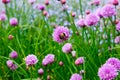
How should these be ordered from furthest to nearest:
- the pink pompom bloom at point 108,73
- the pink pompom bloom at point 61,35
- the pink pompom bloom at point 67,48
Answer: the pink pompom bloom at point 67,48 → the pink pompom bloom at point 61,35 → the pink pompom bloom at point 108,73

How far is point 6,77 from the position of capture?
257 centimetres

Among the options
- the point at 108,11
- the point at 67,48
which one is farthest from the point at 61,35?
the point at 108,11

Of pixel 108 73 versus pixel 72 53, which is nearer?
pixel 108 73

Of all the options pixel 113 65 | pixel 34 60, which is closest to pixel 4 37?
pixel 34 60

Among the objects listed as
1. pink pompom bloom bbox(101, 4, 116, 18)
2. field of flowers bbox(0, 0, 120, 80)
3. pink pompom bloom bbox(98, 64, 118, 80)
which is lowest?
field of flowers bbox(0, 0, 120, 80)

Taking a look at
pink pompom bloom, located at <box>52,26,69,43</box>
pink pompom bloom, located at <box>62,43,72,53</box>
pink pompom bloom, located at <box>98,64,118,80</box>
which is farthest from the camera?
pink pompom bloom, located at <box>62,43,72,53</box>

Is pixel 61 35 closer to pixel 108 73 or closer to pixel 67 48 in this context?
pixel 67 48

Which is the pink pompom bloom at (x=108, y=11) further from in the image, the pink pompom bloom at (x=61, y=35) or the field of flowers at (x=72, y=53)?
the pink pompom bloom at (x=61, y=35)

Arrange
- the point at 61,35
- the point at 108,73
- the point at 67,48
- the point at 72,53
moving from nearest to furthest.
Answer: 1. the point at 108,73
2. the point at 61,35
3. the point at 67,48
4. the point at 72,53

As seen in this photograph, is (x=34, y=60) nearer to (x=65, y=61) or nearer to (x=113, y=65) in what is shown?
(x=113, y=65)

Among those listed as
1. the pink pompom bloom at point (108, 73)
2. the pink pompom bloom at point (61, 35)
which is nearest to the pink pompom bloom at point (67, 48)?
the pink pompom bloom at point (61, 35)

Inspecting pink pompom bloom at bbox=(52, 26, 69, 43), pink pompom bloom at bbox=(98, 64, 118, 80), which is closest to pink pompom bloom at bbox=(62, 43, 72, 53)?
pink pompom bloom at bbox=(52, 26, 69, 43)

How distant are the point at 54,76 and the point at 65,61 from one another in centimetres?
12

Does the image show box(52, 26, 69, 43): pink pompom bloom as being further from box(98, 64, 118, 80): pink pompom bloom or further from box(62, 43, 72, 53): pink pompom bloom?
box(98, 64, 118, 80): pink pompom bloom
